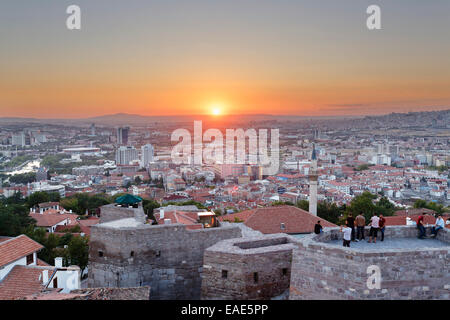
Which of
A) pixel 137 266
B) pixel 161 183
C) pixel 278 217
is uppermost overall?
pixel 137 266

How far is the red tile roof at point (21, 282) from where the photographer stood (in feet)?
26.6

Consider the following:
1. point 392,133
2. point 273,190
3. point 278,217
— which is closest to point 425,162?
point 392,133

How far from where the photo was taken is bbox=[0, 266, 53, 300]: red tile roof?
8.11 m

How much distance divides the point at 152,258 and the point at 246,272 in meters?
1.90

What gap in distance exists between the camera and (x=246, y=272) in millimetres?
4898

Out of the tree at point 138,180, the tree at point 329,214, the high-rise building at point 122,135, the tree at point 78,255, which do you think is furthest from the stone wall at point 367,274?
the high-rise building at point 122,135

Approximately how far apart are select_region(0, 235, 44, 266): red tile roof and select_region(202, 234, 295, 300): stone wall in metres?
6.22

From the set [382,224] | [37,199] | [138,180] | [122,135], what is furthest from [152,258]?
[122,135]

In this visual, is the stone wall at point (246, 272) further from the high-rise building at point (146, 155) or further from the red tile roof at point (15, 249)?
the high-rise building at point (146, 155)

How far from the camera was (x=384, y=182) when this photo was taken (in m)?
57.4

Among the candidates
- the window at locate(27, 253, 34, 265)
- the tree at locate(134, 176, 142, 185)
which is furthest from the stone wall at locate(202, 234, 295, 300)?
the tree at locate(134, 176, 142, 185)

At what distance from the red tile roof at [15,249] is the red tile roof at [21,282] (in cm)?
30
